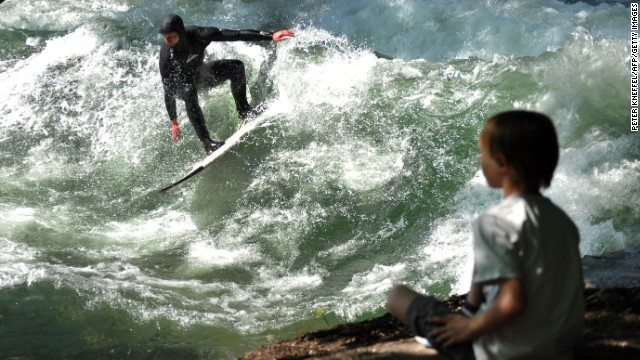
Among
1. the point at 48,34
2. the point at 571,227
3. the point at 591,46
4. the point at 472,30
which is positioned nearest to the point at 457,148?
the point at 591,46

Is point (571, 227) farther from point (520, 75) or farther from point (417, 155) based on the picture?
point (520, 75)

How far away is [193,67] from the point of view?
7754 mm

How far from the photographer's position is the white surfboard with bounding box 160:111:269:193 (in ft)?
24.9

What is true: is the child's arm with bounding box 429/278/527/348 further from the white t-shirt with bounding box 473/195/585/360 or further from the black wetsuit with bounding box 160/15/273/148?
the black wetsuit with bounding box 160/15/273/148

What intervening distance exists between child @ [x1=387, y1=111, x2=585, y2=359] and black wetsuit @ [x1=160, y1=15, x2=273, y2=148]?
546 centimetres

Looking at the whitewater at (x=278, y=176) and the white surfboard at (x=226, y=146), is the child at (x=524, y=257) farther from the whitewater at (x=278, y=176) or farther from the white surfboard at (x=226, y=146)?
the white surfboard at (x=226, y=146)

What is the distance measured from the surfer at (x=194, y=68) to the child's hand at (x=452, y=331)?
5215mm

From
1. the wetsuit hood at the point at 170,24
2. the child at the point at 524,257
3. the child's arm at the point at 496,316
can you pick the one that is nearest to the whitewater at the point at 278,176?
the wetsuit hood at the point at 170,24

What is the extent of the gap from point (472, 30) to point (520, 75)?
2.67 meters

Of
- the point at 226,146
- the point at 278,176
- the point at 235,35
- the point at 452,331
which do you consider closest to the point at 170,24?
the point at 235,35

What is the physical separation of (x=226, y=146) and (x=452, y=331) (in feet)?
17.7

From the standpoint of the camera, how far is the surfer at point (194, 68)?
7.63 m

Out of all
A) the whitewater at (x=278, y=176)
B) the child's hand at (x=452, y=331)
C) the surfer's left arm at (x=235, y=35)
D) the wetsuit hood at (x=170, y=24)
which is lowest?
the child's hand at (x=452, y=331)

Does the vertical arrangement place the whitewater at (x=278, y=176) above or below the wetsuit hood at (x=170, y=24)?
below
